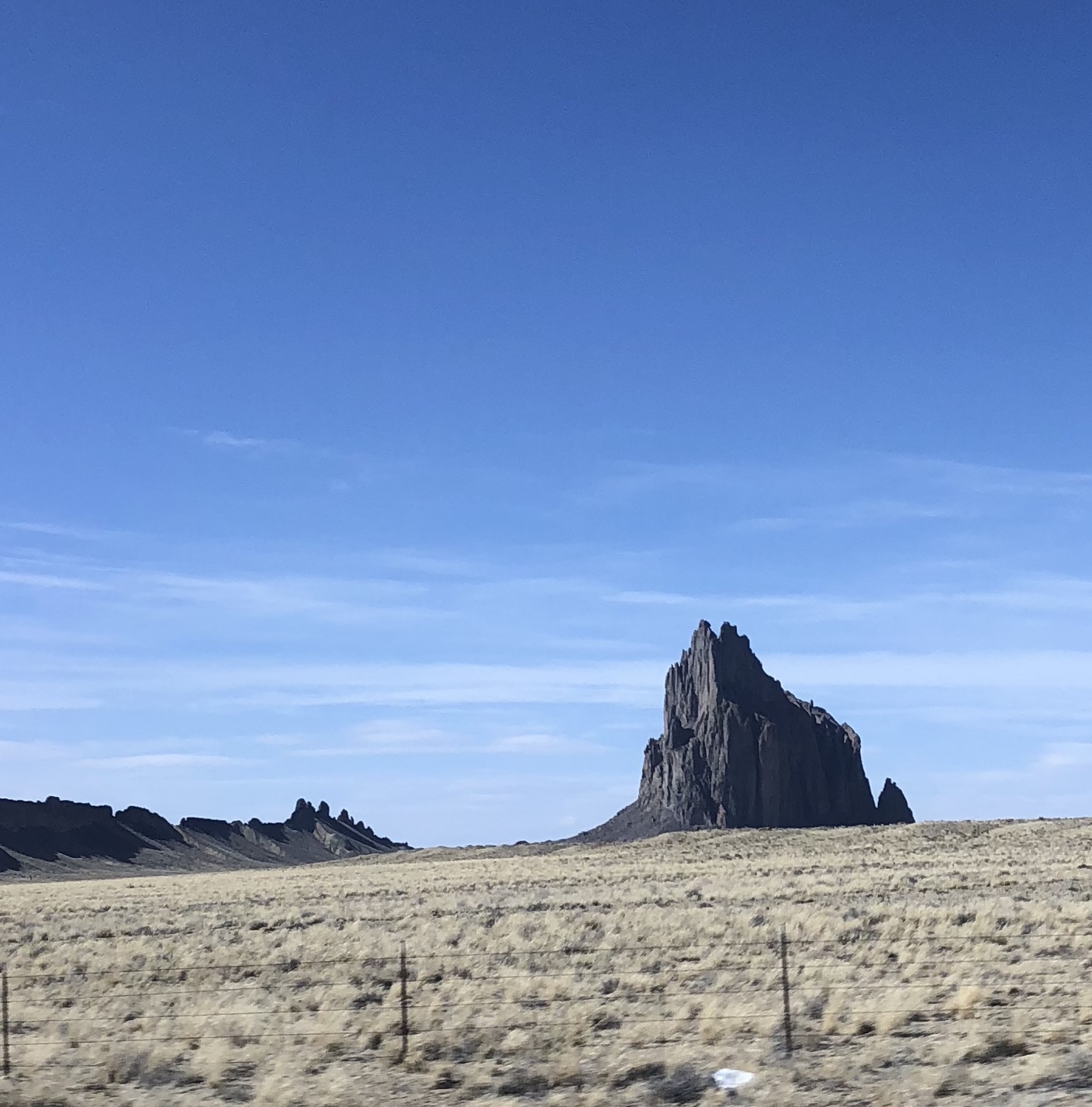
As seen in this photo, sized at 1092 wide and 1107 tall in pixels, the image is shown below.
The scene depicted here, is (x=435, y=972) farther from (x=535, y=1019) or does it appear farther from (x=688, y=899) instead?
(x=688, y=899)

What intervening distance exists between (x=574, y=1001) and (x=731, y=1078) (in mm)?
5740

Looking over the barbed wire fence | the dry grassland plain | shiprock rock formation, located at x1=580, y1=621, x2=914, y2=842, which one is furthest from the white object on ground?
shiprock rock formation, located at x1=580, y1=621, x2=914, y2=842

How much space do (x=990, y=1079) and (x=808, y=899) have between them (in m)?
25.8

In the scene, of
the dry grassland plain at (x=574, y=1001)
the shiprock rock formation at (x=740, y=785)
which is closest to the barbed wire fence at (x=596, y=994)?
the dry grassland plain at (x=574, y=1001)

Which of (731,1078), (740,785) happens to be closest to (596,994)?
(731,1078)

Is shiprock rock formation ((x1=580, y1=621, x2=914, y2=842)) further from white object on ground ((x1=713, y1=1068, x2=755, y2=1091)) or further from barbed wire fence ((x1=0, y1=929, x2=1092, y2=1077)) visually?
white object on ground ((x1=713, y1=1068, x2=755, y2=1091))

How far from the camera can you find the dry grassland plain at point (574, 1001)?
1398cm

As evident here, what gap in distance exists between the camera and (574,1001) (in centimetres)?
1916

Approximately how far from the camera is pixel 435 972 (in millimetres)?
23219

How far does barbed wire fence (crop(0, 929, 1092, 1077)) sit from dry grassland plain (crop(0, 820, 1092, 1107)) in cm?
7

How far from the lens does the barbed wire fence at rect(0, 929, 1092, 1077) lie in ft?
54.4

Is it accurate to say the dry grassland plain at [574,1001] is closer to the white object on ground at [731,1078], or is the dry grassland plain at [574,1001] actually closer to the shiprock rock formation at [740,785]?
the white object on ground at [731,1078]

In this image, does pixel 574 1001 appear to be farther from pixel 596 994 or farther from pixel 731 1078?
pixel 731 1078

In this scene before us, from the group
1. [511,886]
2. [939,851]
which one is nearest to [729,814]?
[939,851]
